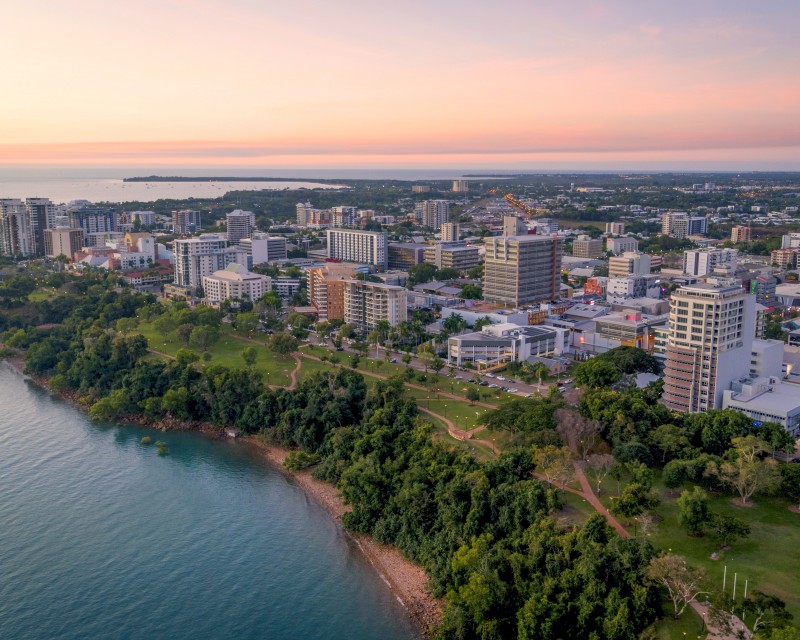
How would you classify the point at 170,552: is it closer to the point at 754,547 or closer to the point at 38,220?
the point at 754,547

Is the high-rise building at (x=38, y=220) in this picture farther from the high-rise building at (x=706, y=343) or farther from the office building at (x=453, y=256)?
the high-rise building at (x=706, y=343)

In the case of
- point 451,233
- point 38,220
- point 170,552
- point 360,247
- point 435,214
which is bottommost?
point 170,552

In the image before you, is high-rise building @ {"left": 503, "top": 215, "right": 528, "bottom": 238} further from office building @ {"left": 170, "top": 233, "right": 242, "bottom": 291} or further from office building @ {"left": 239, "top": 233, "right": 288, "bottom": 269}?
office building @ {"left": 170, "top": 233, "right": 242, "bottom": 291}

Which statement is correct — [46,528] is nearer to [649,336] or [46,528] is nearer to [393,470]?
[393,470]

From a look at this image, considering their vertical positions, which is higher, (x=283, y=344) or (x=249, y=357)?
(x=283, y=344)

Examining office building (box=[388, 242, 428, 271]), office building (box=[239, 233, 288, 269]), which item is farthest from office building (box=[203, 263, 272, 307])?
office building (box=[388, 242, 428, 271])

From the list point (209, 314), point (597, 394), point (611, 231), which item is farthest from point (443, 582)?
point (611, 231)

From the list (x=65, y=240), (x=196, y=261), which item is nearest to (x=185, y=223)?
(x=65, y=240)
